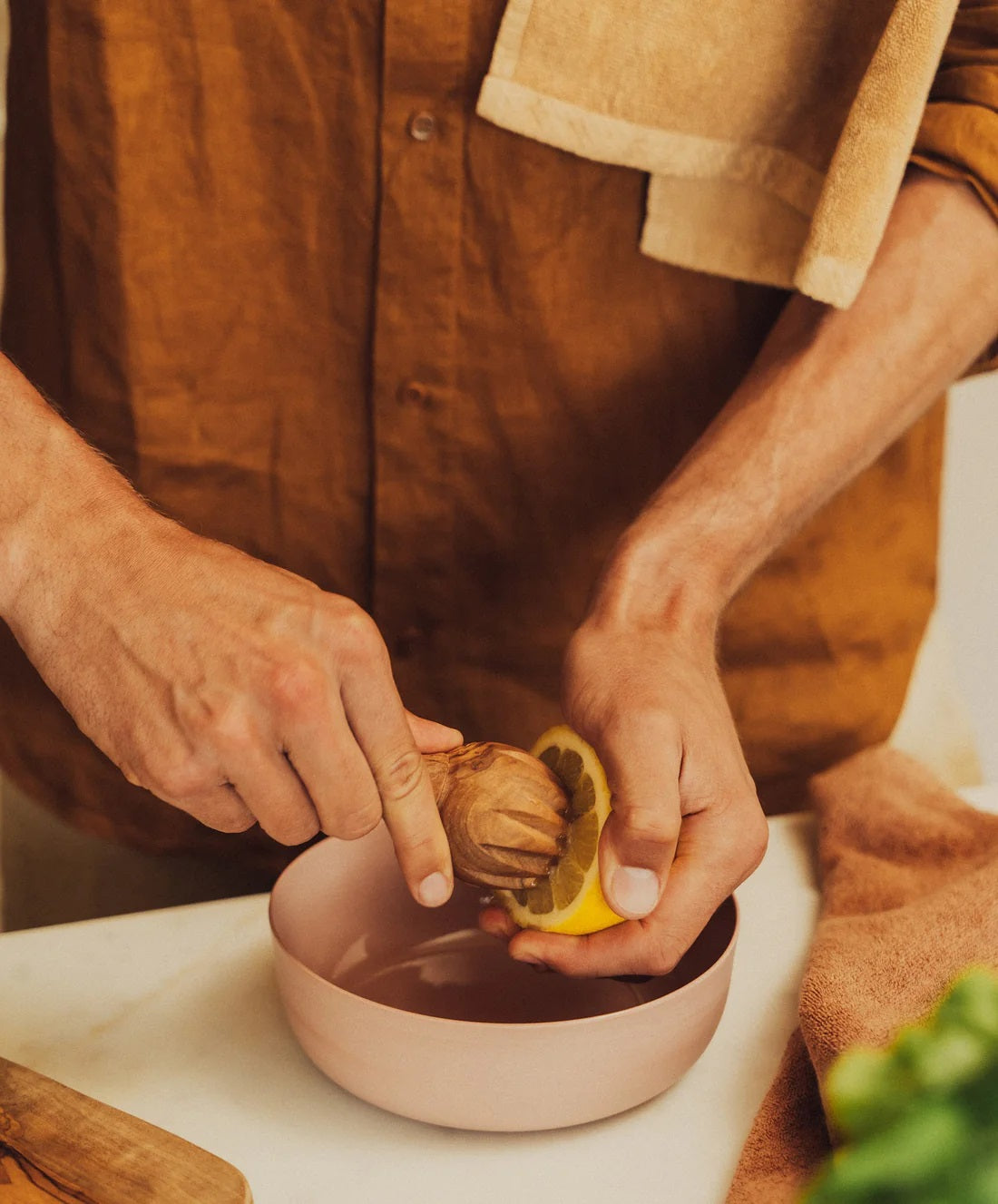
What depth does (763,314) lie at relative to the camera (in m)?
0.99

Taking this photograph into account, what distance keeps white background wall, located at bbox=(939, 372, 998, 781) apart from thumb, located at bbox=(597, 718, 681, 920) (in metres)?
1.13

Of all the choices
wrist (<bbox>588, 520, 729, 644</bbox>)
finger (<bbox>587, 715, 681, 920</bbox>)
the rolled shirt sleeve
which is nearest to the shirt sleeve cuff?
the rolled shirt sleeve

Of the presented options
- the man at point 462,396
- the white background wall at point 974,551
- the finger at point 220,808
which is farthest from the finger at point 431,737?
the white background wall at point 974,551

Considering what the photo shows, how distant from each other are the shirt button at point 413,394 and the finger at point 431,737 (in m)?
0.31

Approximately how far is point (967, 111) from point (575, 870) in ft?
1.85

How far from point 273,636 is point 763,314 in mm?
519

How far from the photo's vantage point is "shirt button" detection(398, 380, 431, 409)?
3.21 feet

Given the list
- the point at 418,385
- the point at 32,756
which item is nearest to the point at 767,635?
the point at 418,385

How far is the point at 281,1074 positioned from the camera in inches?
27.0

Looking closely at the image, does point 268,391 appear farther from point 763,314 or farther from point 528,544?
point 763,314

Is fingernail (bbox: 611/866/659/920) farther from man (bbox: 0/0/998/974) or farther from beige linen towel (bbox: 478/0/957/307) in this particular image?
beige linen towel (bbox: 478/0/957/307)

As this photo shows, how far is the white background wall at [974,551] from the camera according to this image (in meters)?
1.68

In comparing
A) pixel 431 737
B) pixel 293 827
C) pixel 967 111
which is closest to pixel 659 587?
pixel 431 737

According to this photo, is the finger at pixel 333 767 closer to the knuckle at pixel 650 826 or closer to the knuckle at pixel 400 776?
the knuckle at pixel 400 776
